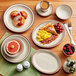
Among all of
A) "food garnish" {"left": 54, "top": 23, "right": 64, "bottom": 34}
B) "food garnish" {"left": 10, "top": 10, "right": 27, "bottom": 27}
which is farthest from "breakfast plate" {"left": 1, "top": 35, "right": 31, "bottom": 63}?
"food garnish" {"left": 54, "top": 23, "right": 64, "bottom": 34}

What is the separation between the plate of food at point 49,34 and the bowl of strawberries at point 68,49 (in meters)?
0.12

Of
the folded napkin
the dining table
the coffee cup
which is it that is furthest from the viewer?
the coffee cup

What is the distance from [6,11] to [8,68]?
2.21 ft

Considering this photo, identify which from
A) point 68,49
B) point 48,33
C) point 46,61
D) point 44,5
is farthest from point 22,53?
point 44,5

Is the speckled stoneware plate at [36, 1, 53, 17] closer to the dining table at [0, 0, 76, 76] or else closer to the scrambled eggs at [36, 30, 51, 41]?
the dining table at [0, 0, 76, 76]

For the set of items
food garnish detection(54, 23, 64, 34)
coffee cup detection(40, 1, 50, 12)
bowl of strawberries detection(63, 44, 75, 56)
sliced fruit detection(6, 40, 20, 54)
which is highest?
coffee cup detection(40, 1, 50, 12)

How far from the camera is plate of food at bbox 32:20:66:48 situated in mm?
1806

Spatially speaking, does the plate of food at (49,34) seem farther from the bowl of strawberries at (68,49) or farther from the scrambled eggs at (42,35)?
the bowl of strawberries at (68,49)

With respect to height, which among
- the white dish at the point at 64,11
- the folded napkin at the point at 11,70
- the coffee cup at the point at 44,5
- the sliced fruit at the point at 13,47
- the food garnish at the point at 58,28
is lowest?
the folded napkin at the point at 11,70

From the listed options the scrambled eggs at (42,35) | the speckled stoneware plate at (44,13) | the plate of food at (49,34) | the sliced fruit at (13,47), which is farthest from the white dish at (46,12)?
the sliced fruit at (13,47)

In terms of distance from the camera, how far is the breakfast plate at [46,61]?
5.51 ft

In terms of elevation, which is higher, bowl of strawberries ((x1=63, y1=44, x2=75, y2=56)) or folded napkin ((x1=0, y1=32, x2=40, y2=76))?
bowl of strawberries ((x1=63, y1=44, x2=75, y2=56))

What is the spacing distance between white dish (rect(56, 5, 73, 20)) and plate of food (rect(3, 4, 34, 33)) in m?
0.32

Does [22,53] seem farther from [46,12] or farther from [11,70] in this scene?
[46,12]
